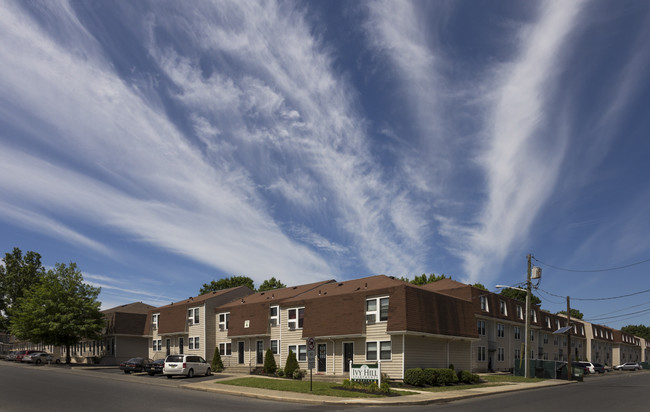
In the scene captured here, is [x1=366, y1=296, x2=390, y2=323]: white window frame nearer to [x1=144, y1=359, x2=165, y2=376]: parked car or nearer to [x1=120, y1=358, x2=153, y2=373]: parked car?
[x1=144, y1=359, x2=165, y2=376]: parked car

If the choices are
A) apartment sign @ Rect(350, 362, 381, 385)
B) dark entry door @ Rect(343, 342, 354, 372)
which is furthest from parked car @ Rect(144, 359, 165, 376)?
apartment sign @ Rect(350, 362, 381, 385)

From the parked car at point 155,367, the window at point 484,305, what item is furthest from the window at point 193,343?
the window at point 484,305

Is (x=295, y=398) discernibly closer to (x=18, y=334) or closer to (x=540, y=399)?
(x=540, y=399)

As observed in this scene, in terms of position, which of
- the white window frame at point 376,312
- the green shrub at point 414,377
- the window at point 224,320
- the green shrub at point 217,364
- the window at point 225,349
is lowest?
the green shrub at point 217,364

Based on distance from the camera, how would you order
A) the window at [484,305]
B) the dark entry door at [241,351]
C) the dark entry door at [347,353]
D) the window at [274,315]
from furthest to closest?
1. the window at [484,305]
2. the dark entry door at [241,351]
3. the window at [274,315]
4. the dark entry door at [347,353]

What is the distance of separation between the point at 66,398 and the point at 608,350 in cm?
10327

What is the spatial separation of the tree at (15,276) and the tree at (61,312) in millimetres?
24711

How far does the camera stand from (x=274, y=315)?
4331cm

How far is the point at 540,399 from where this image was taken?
23.1 metres

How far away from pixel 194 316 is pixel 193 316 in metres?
0.19

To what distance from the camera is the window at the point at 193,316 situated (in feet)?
166

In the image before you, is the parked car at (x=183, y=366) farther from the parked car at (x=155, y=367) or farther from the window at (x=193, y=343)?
the window at (x=193, y=343)

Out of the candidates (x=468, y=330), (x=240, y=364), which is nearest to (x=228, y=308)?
(x=240, y=364)

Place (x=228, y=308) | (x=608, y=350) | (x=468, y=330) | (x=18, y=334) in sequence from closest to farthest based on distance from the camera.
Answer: (x=468, y=330) < (x=228, y=308) < (x=18, y=334) < (x=608, y=350)
